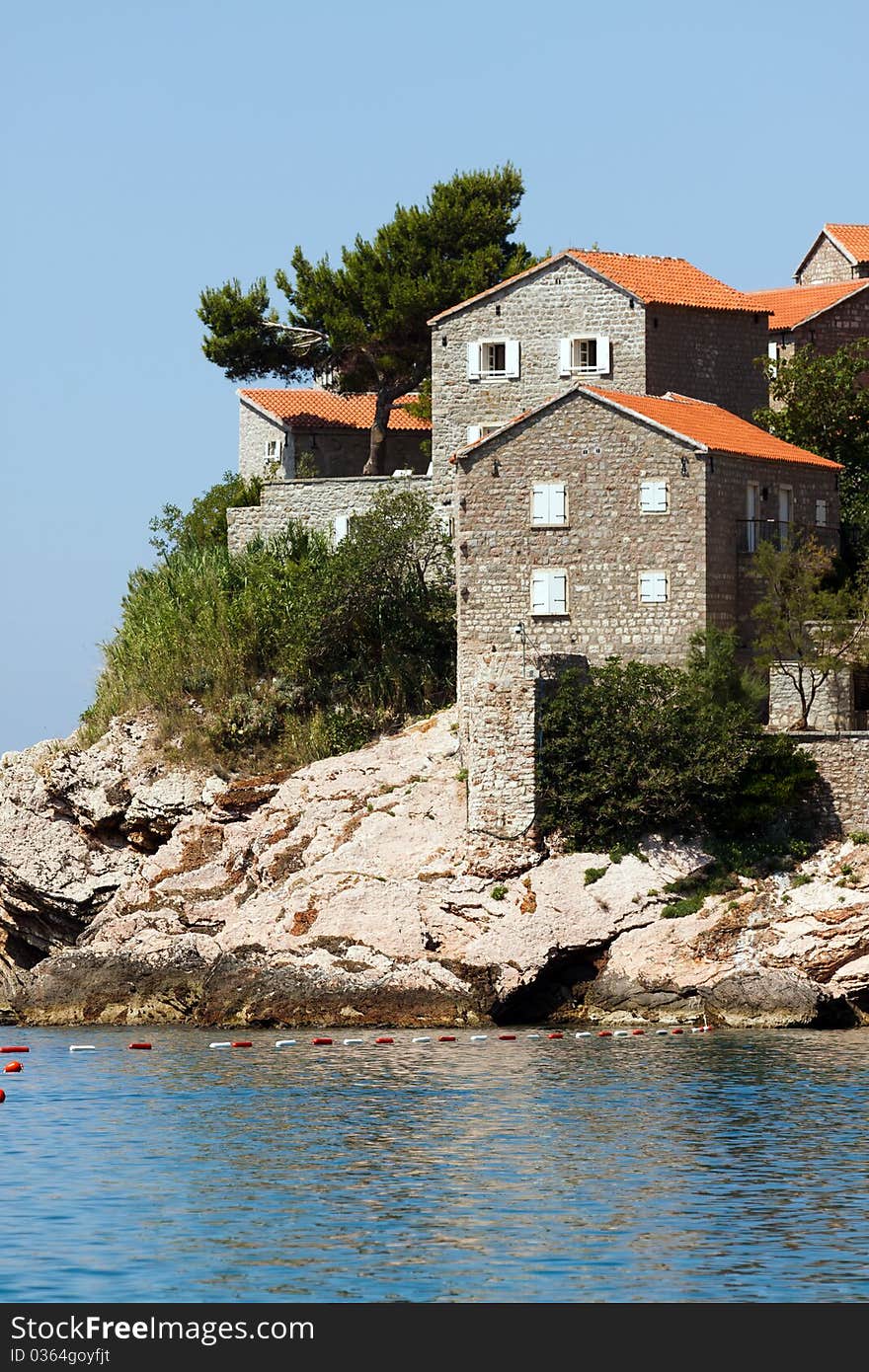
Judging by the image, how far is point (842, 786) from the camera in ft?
160

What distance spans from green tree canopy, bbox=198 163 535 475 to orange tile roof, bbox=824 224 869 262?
49.0 feet

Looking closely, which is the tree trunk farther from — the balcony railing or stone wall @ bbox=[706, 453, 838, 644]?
the balcony railing

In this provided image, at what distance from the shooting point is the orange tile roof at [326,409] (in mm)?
72812

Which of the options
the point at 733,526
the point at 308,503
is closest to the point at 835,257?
the point at 308,503

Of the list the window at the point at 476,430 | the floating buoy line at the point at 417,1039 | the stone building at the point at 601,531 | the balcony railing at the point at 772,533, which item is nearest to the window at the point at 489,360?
the window at the point at 476,430

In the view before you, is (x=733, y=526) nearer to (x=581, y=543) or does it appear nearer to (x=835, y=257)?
(x=581, y=543)

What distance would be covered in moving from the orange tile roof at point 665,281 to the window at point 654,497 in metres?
9.65

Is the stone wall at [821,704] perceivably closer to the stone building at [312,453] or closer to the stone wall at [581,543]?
the stone wall at [581,543]

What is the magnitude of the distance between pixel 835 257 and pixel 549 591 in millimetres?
31723

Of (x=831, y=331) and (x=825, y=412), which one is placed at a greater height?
(x=831, y=331)

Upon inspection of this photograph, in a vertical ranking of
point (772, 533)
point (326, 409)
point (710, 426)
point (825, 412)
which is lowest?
point (772, 533)

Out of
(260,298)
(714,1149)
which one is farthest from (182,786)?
(714,1149)
